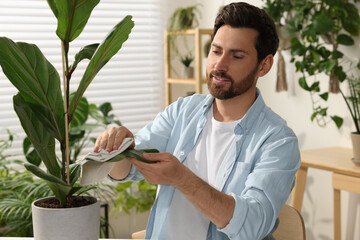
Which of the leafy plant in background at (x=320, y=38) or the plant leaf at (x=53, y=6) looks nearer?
the plant leaf at (x=53, y=6)

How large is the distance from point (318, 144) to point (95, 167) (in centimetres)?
A: 227

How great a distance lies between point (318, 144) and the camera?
3.36 meters

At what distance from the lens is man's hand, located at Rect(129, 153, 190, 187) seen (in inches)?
57.1

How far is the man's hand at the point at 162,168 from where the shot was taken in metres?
1.45

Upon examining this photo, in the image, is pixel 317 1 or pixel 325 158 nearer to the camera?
pixel 325 158

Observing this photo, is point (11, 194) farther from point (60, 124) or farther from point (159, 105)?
point (60, 124)

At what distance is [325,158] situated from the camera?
285cm

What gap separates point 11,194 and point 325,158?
184 centimetres

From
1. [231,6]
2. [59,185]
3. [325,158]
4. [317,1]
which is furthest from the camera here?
[317,1]

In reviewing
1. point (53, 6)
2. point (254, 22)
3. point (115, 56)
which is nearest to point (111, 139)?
point (53, 6)

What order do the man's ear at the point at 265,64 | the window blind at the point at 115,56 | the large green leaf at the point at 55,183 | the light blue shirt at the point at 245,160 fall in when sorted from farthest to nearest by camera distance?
1. the window blind at the point at 115,56
2. the man's ear at the point at 265,64
3. the light blue shirt at the point at 245,160
4. the large green leaf at the point at 55,183

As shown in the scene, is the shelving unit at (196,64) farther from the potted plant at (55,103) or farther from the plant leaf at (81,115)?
the potted plant at (55,103)

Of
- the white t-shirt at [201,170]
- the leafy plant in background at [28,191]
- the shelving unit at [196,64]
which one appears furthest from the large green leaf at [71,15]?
the shelving unit at [196,64]

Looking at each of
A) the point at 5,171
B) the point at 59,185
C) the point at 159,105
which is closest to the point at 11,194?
the point at 5,171
